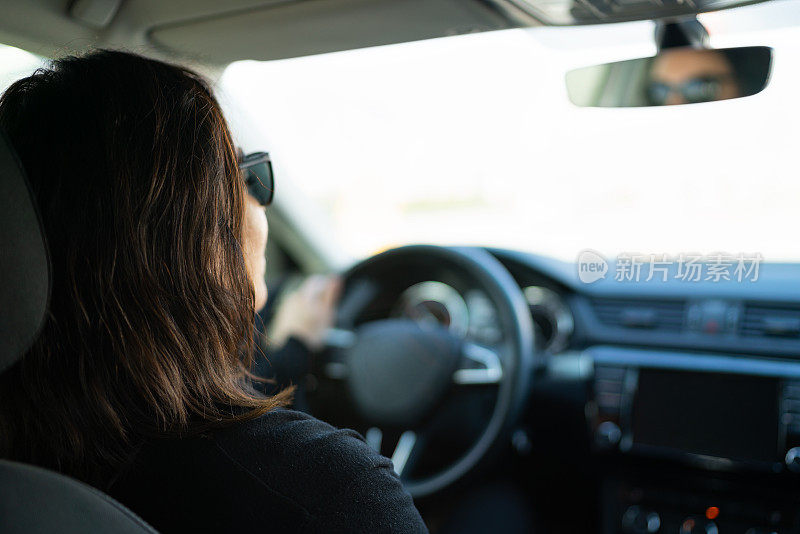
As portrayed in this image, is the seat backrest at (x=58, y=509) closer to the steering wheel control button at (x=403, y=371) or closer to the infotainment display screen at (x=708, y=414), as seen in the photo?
the steering wheel control button at (x=403, y=371)

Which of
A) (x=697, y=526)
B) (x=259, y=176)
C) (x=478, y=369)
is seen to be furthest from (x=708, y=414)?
(x=259, y=176)

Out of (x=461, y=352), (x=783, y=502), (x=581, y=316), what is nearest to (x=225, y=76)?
(x=461, y=352)

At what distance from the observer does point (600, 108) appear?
1.65 meters

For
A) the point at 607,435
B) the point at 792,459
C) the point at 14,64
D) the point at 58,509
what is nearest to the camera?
the point at 58,509

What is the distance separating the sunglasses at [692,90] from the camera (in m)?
1.46

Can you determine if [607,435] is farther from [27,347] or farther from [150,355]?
[27,347]

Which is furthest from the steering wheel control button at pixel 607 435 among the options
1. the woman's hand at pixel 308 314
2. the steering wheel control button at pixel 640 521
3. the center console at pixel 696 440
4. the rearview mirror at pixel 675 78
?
the rearview mirror at pixel 675 78

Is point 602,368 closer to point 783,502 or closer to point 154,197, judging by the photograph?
point 783,502

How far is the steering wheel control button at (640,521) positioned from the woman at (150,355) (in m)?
1.70

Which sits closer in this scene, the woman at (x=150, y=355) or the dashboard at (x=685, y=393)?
the woman at (x=150, y=355)

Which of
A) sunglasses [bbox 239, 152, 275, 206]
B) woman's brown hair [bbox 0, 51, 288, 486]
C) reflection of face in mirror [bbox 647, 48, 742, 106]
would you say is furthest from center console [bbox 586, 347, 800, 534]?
woman's brown hair [bbox 0, 51, 288, 486]

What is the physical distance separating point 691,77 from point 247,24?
83 centimetres

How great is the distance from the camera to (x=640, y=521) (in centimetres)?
239

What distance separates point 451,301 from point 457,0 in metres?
1.35
